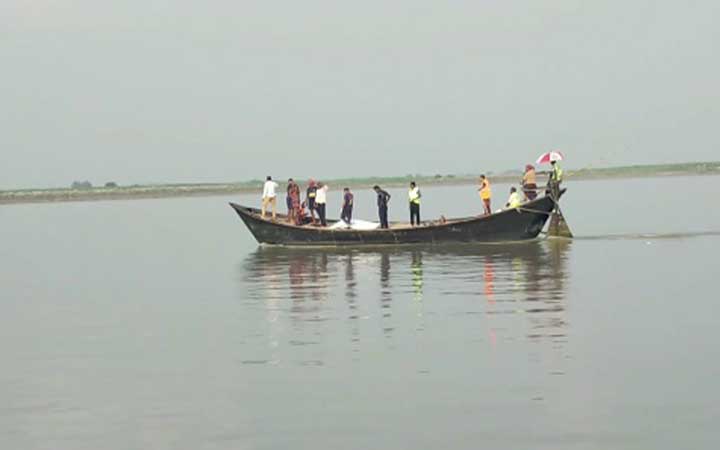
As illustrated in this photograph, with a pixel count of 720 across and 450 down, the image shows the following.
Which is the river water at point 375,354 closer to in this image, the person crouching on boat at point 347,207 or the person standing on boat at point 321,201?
the person crouching on boat at point 347,207

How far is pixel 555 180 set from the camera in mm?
31547

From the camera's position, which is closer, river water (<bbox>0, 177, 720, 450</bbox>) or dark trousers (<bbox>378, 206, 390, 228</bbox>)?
river water (<bbox>0, 177, 720, 450</bbox>)

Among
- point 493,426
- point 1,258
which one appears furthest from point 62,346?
point 1,258

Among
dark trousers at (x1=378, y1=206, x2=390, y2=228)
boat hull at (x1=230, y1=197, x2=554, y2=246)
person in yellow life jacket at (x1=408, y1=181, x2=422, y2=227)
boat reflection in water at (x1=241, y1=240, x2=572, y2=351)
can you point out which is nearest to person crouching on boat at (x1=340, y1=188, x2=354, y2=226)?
boat hull at (x1=230, y1=197, x2=554, y2=246)

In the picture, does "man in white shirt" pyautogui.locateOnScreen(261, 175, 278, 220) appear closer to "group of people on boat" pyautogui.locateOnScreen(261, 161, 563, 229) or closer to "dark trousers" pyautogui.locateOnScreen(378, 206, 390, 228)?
"group of people on boat" pyautogui.locateOnScreen(261, 161, 563, 229)

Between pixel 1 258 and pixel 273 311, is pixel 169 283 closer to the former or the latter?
pixel 273 311

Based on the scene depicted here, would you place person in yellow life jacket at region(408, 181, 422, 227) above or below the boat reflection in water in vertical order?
above

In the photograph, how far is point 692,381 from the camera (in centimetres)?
1253

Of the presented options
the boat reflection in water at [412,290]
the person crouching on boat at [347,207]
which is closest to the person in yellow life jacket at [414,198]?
the boat reflection in water at [412,290]

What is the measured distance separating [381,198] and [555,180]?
16.5ft

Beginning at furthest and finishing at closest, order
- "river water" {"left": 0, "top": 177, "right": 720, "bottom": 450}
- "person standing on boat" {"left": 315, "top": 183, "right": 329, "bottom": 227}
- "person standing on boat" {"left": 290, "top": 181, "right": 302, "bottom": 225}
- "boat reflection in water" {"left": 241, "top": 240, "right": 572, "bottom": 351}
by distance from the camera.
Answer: "person standing on boat" {"left": 290, "top": 181, "right": 302, "bottom": 225} < "person standing on boat" {"left": 315, "top": 183, "right": 329, "bottom": 227} < "boat reflection in water" {"left": 241, "top": 240, "right": 572, "bottom": 351} < "river water" {"left": 0, "top": 177, "right": 720, "bottom": 450}

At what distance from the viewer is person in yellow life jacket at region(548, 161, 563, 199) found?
103 ft

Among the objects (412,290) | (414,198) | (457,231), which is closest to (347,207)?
(414,198)

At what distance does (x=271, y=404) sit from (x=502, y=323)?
561 cm
